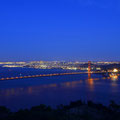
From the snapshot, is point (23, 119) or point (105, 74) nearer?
point (23, 119)

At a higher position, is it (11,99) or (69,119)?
(69,119)

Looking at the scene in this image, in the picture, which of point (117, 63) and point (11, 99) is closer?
point (11, 99)

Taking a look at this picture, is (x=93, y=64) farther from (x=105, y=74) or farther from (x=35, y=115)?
(x=35, y=115)

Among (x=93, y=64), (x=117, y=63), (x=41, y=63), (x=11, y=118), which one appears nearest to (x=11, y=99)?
(x=11, y=118)

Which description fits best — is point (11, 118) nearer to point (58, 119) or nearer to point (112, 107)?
point (58, 119)

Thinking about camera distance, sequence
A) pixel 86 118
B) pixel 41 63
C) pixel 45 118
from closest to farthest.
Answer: pixel 45 118 → pixel 86 118 → pixel 41 63

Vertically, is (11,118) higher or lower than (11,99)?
higher

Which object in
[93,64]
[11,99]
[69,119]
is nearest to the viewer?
[69,119]

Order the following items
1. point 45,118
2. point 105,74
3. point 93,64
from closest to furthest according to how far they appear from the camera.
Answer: point 45,118 → point 105,74 → point 93,64

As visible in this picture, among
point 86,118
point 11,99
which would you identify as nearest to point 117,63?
point 11,99
